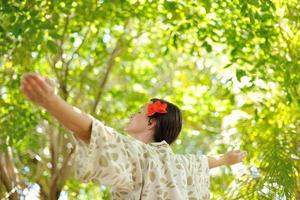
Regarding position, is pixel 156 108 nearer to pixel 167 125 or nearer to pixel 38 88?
pixel 167 125

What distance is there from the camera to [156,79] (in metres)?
9.27

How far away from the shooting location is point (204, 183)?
3152 mm

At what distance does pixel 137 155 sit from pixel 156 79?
6647 mm

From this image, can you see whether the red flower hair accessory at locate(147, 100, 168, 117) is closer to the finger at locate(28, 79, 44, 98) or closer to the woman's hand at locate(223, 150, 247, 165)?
the woman's hand at locate(223, 150, 247, 165)

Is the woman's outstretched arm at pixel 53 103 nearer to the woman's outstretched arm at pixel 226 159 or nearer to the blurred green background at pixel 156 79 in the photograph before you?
the woman's outstretched arm at pixel 226 159

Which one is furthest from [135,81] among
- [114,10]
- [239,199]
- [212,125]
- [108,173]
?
[108,173]

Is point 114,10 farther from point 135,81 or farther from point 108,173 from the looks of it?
point 108,173

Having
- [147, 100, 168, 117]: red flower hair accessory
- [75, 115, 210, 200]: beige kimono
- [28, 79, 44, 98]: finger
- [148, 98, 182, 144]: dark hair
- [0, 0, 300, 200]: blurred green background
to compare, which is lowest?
[75, 115, 210, 200]: beige kimono

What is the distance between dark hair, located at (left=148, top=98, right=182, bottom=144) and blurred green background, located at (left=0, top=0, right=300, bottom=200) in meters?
1.43

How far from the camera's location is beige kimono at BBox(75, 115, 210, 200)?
2.44 m

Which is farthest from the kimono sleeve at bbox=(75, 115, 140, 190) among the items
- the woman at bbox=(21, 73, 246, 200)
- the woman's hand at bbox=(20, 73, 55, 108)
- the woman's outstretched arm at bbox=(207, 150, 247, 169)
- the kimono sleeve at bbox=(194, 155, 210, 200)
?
the woman's outstretched arm at bbox=(207, 150, 247, 169)

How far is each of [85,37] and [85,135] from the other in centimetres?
475

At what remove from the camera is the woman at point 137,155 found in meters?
2.21

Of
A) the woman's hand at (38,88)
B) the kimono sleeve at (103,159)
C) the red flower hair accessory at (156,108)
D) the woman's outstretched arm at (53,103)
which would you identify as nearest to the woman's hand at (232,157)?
the red flower hair accessory at (156,108)
